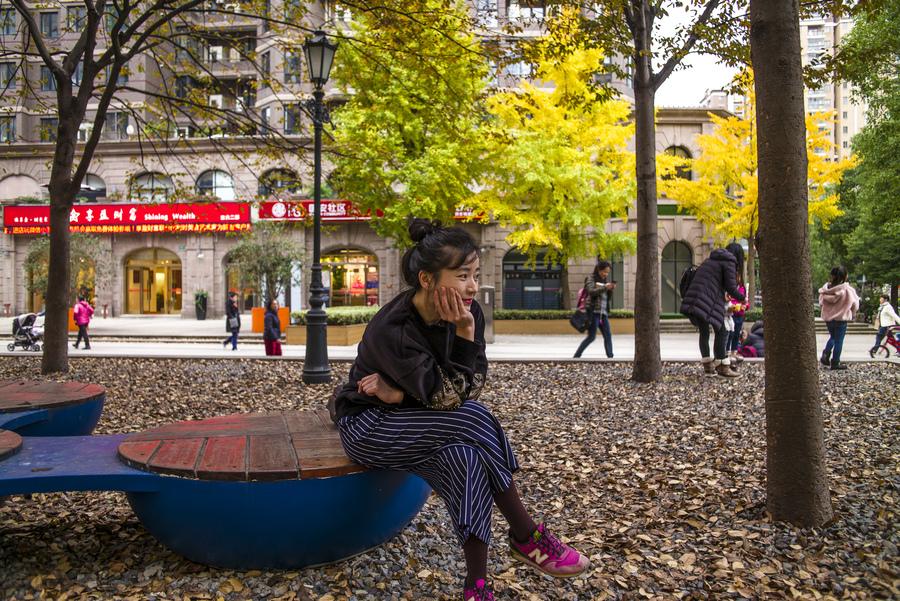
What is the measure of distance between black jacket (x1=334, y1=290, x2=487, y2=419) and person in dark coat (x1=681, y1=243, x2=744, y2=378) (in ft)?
23.5

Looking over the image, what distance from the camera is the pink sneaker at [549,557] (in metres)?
2.75

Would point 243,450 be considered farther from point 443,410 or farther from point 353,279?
point 353,279

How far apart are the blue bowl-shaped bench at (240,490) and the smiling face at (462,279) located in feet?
2.92

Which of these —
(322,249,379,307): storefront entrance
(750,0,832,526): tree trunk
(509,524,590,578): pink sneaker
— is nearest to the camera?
(509,524,590,578): pink sneaker

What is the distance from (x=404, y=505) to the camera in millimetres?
3301

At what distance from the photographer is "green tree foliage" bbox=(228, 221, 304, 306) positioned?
24.1 metres

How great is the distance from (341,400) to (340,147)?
987cm

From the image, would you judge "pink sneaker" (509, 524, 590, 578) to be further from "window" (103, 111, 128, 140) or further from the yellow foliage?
"window" (103, 111, 128, 140)

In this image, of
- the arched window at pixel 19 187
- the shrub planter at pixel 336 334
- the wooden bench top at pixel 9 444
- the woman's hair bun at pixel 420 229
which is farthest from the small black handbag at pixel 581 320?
the arched window at pixel 19 187

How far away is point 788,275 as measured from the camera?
3510mm

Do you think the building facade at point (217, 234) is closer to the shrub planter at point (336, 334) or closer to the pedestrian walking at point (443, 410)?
the shrub planter at point (336, 334)

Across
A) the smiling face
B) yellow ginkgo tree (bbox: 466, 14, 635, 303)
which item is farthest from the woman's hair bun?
yellow ginkgo tree (bbox: 466, 14, 635, 303)

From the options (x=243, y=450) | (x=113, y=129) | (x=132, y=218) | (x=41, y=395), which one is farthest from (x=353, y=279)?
(x=243, y=450)

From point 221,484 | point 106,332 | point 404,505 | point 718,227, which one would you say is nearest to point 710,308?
point 404,505
